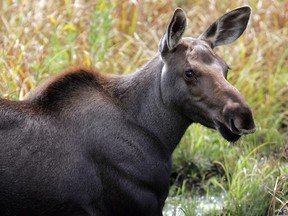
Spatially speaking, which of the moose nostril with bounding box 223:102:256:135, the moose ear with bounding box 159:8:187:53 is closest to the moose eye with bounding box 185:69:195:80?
the moose ear with bounding box 159:8:187:53

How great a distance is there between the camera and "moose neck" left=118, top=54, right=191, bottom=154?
22.5ft

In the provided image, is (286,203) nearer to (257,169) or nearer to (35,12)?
(257,169)

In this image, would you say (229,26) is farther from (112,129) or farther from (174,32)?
(112,129)

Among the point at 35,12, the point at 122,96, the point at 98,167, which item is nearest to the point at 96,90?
the point at 122,96

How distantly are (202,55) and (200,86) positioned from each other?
0.85 ft

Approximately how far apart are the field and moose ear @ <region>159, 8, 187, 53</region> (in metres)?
1.52

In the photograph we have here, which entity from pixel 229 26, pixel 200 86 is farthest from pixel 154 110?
pixel 229 26

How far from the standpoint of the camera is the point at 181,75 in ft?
21.7

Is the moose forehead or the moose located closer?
the moose

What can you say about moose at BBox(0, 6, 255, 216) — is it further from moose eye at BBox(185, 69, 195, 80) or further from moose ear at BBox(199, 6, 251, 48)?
moose ear at BBox(199, 6, 251, 48)

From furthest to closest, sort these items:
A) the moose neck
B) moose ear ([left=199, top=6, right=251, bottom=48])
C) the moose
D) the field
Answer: the field, moose ear ([left=199, top=6, right=251, bottom=48]), the moose neck, the moose

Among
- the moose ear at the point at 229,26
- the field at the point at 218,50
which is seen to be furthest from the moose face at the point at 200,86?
the field at the point at 218,50

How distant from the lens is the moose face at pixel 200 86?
6305 mm

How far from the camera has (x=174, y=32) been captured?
263 inches
